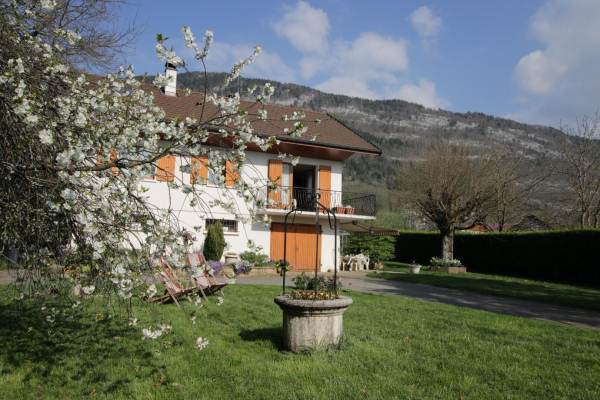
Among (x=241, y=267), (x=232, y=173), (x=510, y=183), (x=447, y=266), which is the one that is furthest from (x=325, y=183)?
(x=232, y=173)

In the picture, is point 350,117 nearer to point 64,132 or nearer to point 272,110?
point 272,110

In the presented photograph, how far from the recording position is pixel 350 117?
11338 centimetres

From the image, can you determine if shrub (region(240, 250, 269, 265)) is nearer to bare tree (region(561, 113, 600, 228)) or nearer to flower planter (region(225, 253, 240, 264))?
flower planter (region(225, 253, 240, 264))

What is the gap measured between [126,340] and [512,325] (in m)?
6.02

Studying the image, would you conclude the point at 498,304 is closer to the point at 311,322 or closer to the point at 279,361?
the point at 311,322

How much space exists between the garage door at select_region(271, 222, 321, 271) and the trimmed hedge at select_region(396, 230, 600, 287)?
10385 millimetres

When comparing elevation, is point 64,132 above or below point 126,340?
above

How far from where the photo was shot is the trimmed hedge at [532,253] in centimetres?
1933

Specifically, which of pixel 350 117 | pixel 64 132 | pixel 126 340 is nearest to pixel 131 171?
pixel 64 132

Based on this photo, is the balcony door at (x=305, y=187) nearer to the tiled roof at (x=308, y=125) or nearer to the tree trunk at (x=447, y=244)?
the tiled roof at (x=308, y=125)

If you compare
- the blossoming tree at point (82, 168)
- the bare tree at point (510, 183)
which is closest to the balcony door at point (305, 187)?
the bare tree at point (510, 183)

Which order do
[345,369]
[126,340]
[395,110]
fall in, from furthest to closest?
[395,110], [126,340], [345,369]

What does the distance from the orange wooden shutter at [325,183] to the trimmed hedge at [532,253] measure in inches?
400

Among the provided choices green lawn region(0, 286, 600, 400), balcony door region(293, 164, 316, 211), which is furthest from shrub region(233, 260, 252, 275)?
green lawn region(0, 286, 600, 400)
